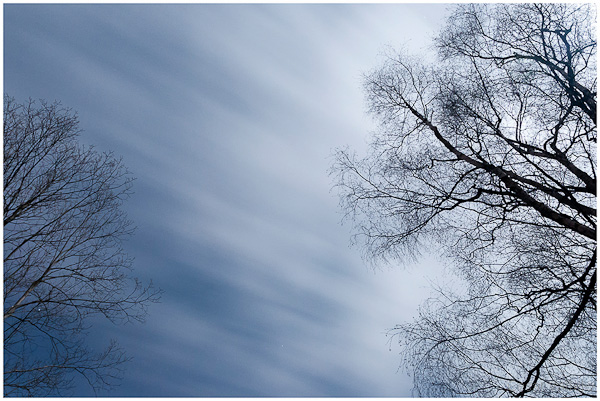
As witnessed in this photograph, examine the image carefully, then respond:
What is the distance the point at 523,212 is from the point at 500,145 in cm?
93

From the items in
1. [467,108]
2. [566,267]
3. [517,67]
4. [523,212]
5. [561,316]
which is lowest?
[561,316]

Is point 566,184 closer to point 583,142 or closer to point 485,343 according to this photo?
point 583,142

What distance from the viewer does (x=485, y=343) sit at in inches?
184

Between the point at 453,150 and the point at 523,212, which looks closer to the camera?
the point at 523,212

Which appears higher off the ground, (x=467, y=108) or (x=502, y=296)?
(x=467, y=108)

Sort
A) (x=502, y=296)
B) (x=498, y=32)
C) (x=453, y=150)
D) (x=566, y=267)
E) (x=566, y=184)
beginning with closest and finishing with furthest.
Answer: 1. (x=566, y=267)
2. (x=502, y=296)
3. (x=566, y=184)
4. (x=453, y=150)
5. (x=498, y=32)

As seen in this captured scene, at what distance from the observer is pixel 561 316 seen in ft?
15.1

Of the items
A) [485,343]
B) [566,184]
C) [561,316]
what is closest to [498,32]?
[566,184]

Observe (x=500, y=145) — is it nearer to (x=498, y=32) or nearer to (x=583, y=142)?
(x=583, y=142)

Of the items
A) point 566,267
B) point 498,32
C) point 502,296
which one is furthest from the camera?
point 498,32

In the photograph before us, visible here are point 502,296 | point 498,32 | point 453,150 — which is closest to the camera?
point 502,296

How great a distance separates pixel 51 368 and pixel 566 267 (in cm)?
630

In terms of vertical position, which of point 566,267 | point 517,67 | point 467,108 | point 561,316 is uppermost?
point 517,67

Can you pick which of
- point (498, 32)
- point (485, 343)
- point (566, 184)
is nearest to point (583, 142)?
point (566, 184)
